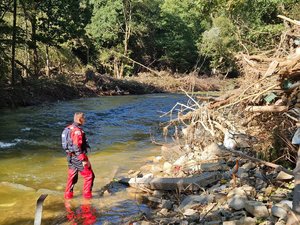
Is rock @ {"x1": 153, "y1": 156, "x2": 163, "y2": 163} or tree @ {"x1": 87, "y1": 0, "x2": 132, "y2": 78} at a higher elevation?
tree @ {"x1": 87, "y1": 0, "x2": 132, "y2": 78}

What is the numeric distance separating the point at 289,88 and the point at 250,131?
2.23m

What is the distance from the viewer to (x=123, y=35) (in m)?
42.7

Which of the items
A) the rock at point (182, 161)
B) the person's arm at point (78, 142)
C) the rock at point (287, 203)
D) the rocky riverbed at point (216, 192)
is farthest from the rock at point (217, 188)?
the person's arm at point (78, 142)

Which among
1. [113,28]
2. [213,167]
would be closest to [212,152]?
[213,167]

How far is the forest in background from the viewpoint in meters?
17.6

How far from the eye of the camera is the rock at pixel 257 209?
16.0 ft

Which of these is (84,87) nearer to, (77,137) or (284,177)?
(77,137)

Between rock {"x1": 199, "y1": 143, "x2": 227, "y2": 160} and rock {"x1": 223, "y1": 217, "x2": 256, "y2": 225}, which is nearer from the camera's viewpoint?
rock {"x1": 223, "y1": 217, "x2": 256, "y2": 225}

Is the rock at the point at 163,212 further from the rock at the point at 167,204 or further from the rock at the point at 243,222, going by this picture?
the rock at the point at 243,222

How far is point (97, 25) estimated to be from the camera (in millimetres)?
40812

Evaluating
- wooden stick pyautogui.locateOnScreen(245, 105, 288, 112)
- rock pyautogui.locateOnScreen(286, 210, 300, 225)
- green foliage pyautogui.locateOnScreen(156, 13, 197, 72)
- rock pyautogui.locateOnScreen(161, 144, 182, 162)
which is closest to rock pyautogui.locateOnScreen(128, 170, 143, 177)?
rock pyautogui.locateOnScreen(161, 144, 182, 162)

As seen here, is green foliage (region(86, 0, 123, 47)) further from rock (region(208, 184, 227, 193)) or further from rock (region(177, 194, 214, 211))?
rock (region(177, 194, 214, 211))

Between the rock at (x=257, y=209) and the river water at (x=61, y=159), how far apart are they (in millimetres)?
1935

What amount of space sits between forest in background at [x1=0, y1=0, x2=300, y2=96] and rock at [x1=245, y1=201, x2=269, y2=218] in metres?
7.33
